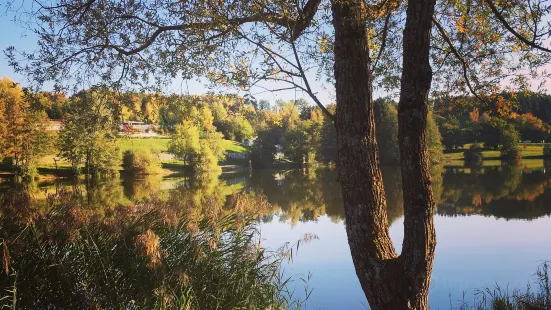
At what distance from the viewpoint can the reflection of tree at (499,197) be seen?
16.3 metres

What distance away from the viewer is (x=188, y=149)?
43312mm

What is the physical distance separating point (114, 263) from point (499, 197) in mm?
19601

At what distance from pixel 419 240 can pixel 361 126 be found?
3.06ft

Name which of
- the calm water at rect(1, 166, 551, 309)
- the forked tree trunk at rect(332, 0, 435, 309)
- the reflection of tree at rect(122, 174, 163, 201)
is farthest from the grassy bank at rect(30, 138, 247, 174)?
the forked tree trunk at rect(332, 0, 435, 309)

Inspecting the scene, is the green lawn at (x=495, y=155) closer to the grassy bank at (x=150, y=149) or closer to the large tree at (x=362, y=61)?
the grassy bank at (x=150, y=149)

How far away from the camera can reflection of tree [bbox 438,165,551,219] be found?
642 inches

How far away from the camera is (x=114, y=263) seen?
4133 millimetres

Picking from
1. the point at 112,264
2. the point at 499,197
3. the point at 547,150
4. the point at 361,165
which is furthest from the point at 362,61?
the point at 547,150

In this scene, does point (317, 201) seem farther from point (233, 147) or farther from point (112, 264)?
point (233, 147)

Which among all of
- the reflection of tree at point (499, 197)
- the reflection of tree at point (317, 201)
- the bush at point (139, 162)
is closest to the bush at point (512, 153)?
Result: the reflection of tree at point (499, 197)

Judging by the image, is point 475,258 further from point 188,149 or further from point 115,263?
point 188,149

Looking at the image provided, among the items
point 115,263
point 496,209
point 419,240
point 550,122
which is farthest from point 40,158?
point 550,122

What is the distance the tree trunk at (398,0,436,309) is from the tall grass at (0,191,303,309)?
1.60 meters

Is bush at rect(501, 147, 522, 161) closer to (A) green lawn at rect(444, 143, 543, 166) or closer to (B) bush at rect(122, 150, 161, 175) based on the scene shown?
(A) green lawn at rect(444, 143, 543, 166)
